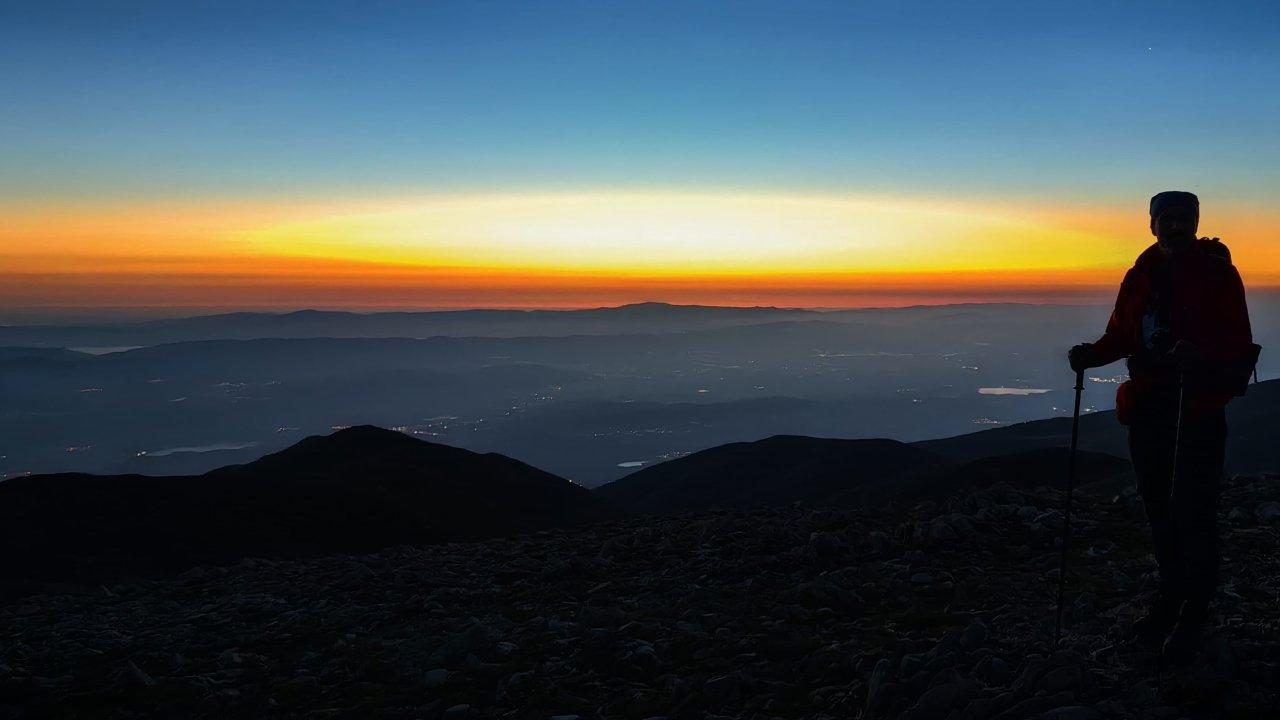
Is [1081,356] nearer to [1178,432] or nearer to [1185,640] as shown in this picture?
[1178,432]

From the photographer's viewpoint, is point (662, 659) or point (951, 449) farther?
point (951, 449)

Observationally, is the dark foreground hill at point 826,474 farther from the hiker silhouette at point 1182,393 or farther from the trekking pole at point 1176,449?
the trekking pole at point 1176,449

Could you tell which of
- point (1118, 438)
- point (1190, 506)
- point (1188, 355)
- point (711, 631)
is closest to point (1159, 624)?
point (1190, 506)

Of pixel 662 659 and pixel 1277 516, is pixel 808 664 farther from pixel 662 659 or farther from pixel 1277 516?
pixel 1277 516

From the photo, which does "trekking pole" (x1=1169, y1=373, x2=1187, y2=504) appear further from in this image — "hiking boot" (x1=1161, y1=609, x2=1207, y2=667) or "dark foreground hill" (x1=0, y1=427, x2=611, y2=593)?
"dark foreground hill" (x1=0, y1=427, x2=611, y2=593)

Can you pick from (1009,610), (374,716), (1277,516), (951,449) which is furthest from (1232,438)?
(374,716)
